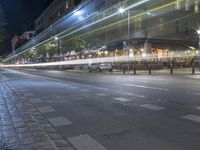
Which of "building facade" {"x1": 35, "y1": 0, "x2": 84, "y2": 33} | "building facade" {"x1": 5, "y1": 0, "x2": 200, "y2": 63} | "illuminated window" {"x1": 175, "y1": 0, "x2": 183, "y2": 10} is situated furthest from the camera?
"building facade" {"x1": 35, "y1": 0, "x2": 84, "y2": 33}

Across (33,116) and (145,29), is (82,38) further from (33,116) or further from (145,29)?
(33,116)

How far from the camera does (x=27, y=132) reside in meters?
7.48

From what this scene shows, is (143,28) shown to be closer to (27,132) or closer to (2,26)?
(2,26)

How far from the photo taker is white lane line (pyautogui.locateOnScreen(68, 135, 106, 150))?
20.4 ft

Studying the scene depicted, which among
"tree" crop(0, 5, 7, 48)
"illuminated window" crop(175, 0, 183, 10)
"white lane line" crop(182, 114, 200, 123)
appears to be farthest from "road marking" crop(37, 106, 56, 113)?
"illuminated window" crop(175, 0, 183, 10)

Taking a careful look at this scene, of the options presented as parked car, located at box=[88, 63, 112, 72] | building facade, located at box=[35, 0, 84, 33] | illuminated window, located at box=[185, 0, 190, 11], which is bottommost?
parked car, located at box=[88, 63, 112, 72]

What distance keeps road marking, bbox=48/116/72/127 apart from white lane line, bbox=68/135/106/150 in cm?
145

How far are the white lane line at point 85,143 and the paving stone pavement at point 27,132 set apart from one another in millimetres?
143

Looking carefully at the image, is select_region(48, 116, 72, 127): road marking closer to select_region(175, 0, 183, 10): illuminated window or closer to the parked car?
the parked car

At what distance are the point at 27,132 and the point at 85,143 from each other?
1.51 m

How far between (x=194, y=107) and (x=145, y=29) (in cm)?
5732

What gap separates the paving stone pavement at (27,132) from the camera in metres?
6.36

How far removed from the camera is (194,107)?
1038 centimetres

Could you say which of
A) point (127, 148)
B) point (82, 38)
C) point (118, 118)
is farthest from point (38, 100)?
point (82, 38)
